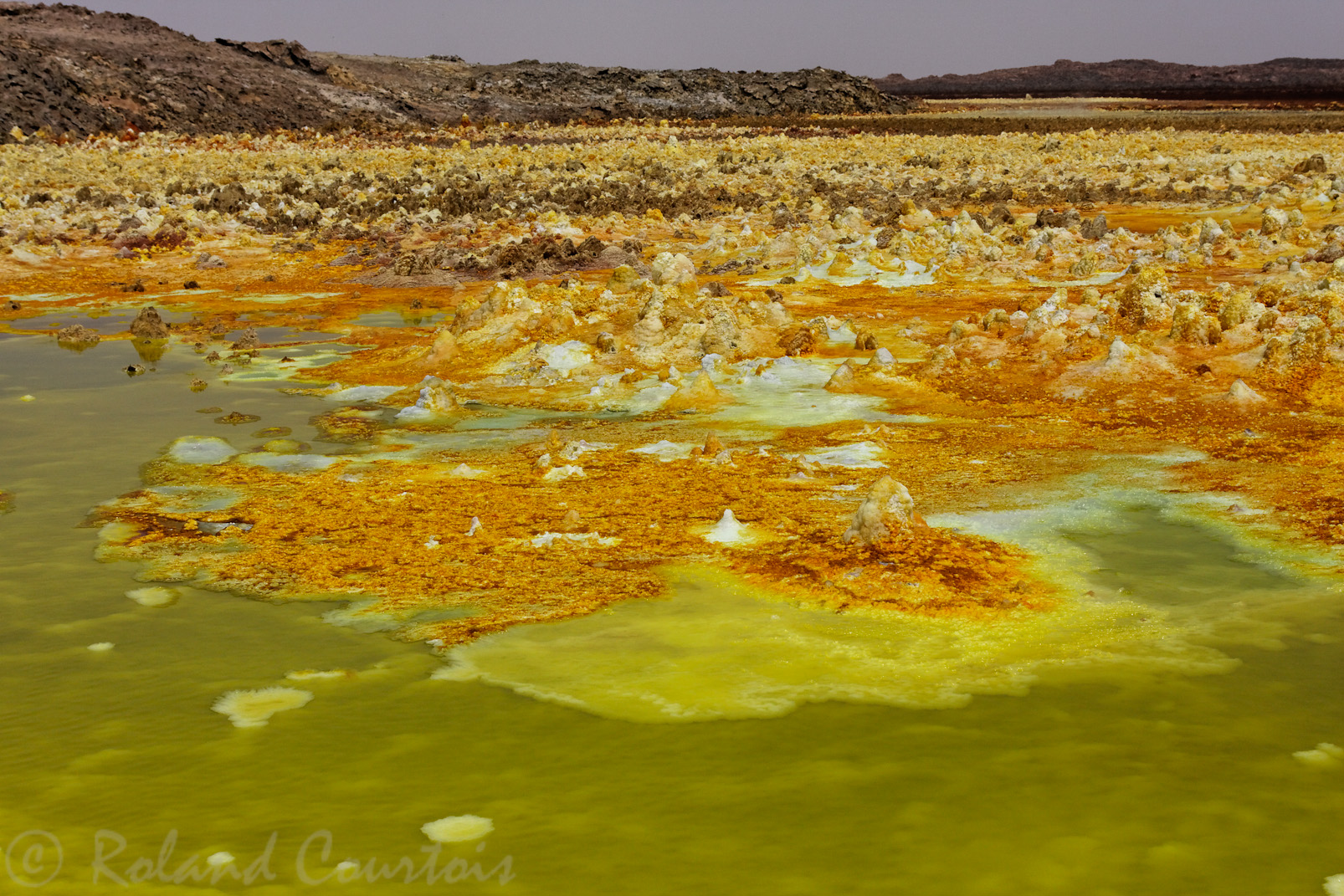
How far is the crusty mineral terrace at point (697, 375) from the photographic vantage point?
13.7 feet

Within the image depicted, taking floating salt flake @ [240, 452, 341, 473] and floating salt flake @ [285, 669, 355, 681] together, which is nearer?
floating salt flake @ [285, 669, 355, 681]

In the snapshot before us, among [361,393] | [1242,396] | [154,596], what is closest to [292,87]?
[361,393]

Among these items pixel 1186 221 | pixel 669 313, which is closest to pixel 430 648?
pixel 669 313

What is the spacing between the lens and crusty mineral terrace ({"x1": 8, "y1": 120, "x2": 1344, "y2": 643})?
164 inches

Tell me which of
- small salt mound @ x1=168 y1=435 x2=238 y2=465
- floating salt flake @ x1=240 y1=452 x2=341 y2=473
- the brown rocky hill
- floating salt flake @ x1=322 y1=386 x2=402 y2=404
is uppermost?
the brown rocky hill

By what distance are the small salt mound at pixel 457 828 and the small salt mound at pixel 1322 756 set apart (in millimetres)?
1887

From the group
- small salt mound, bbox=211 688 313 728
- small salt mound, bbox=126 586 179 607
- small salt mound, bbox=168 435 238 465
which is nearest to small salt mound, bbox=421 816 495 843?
small salt mound, bbox=211 688 313 728

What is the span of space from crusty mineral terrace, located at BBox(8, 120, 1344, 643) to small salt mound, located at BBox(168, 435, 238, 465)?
1.0 inches

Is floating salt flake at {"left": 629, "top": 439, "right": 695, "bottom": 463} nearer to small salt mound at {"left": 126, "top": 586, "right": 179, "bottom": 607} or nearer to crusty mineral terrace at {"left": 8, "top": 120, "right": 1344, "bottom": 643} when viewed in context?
crusty mineral terrace at {"left": 8, "top": 120, "right": 1344, "bottom": 643}

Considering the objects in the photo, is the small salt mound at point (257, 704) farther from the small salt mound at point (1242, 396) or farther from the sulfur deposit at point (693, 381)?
the small salt mound at point (1242, 396)

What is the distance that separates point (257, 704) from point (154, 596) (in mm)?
1093

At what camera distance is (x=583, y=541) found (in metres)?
4.36

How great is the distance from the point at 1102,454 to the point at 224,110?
124ft

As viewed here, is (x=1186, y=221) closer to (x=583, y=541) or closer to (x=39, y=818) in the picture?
(x=583, y=541)
